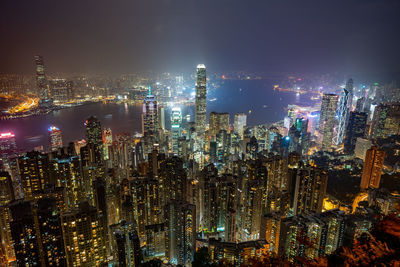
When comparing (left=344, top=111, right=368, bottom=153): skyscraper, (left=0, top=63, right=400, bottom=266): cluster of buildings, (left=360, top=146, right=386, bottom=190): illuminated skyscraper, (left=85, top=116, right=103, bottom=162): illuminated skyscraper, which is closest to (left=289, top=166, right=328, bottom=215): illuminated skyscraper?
(left=0, top=63, right=400, bottom=266): cluster of buildings

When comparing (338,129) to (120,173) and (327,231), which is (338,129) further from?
(120,173)

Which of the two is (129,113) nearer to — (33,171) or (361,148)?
(33,171)

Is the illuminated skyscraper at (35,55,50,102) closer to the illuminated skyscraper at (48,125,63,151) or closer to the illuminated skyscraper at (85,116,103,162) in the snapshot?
the illuminated skyscraper at (48,125,63,151)

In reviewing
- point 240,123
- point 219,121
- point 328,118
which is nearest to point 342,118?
point 328,118

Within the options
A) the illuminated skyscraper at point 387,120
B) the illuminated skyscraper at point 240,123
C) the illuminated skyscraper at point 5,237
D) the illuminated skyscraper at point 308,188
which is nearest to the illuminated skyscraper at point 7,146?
the illuminated skyscraper at point 5,237

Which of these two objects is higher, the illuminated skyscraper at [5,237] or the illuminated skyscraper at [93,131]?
the illuminated skyscraper at [93,131]

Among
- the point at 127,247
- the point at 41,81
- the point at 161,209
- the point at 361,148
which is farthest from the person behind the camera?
the point at 41,81

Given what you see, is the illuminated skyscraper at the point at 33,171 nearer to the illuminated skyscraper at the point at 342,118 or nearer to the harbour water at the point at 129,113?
the harbour water at the point at 129,113
